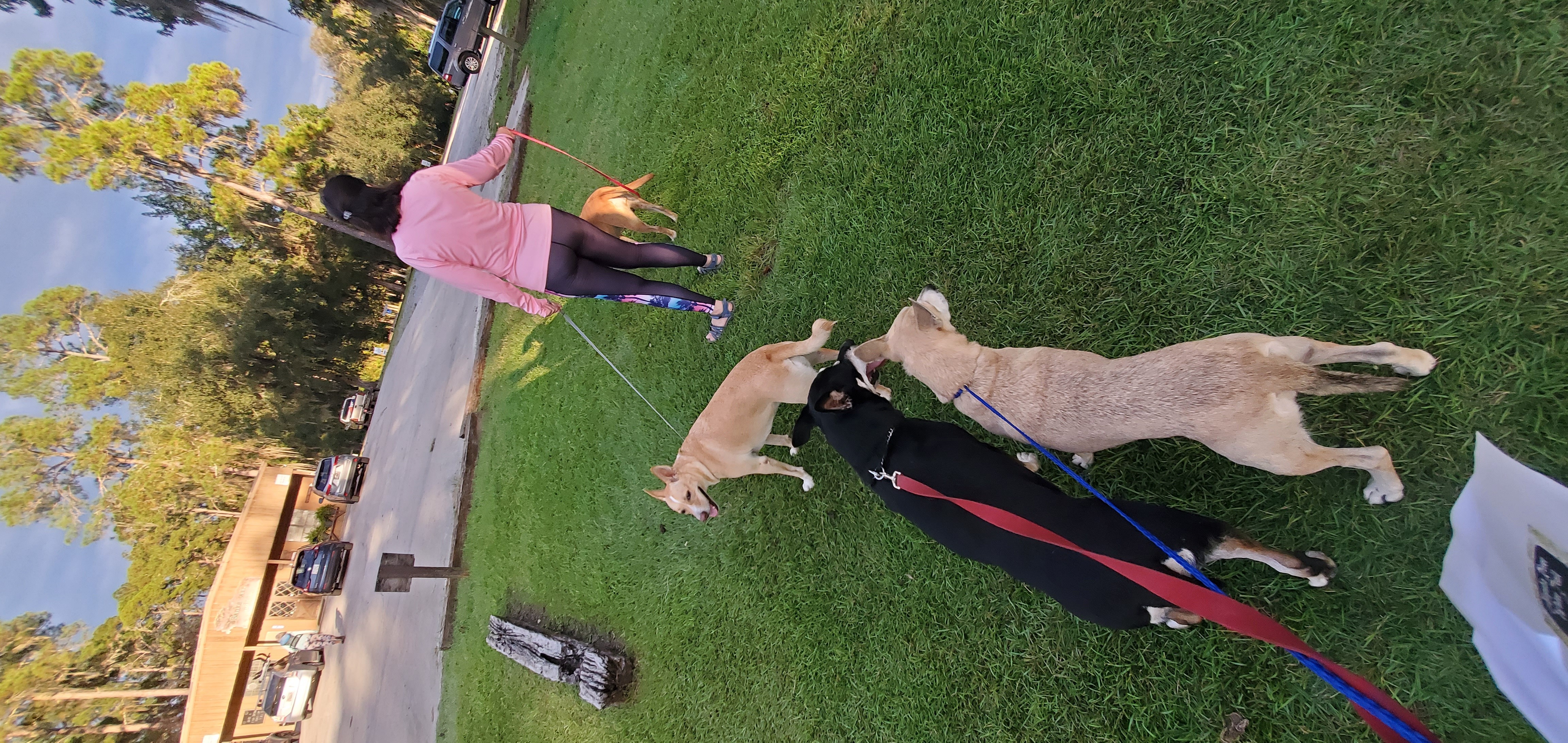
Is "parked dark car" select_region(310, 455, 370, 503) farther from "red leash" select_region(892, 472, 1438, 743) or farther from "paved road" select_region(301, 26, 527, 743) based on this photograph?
"red leash" select_region(892, 472, 1438, 743)

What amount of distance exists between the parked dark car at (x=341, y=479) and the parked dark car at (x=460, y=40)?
7053 mm

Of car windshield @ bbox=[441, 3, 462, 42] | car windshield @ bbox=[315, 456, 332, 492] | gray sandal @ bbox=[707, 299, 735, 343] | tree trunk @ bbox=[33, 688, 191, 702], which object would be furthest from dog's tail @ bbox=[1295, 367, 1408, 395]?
tree trunk @ bbox=[33, 688, 191, 702]

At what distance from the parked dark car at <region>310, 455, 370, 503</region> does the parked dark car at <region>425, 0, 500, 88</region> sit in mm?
7053

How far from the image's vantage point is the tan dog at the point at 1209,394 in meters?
2.06

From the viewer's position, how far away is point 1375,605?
231cm

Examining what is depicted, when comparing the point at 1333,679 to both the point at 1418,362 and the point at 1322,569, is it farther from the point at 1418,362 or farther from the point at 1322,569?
the point at 1418,362

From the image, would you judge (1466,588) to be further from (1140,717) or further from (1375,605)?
(1140,717)

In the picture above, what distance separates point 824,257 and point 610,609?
12.2ft

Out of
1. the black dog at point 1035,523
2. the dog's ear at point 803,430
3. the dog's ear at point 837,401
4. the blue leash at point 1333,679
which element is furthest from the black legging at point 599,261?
the blue leash at point 1333,679

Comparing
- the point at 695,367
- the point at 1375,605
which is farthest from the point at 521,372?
the point at 1375,605

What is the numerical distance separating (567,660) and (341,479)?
306 inches

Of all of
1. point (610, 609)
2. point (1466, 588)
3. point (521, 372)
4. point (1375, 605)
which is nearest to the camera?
point (1466, 588)

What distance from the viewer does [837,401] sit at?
9.98ft

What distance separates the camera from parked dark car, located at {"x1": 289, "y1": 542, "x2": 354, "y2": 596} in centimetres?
927
